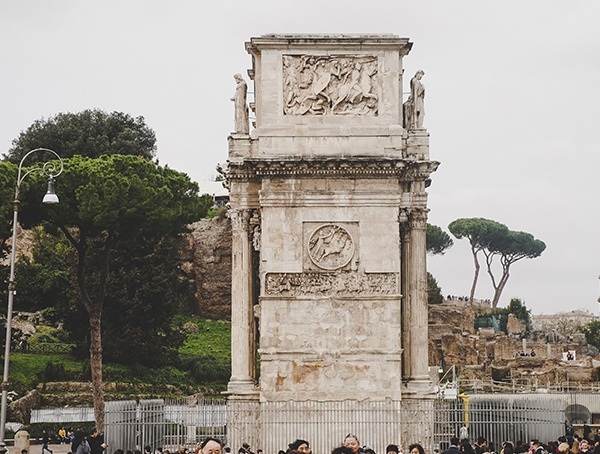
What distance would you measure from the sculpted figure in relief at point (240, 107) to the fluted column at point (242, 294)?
83.5 inches

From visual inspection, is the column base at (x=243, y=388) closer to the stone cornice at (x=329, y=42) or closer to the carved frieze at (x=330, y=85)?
the carved frieze at (x=330, y=85)

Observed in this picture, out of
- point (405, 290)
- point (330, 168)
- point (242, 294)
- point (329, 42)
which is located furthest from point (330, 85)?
point (242, 294)

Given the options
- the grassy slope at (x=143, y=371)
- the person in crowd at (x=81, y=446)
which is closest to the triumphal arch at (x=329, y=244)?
the person in crowd at (x=81, y=446)

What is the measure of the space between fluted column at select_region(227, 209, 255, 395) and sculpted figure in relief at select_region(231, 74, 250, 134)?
2120 millimetres

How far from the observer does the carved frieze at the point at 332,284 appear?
25.7 m

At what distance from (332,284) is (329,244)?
0.96 meters

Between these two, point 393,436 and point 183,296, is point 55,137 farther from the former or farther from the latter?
point 393,436

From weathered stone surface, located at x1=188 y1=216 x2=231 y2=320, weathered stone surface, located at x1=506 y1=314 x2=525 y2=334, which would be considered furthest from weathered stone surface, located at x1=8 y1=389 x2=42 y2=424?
weathered stone surface, located at x1=506 y1=314 x2=525 y2=334

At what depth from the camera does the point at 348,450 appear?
380 inches

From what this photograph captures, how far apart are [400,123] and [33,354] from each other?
31.6 metres

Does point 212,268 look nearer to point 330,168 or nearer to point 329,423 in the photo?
point 330,168

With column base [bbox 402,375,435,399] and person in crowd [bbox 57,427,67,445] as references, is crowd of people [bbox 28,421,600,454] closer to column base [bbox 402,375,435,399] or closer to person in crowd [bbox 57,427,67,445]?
column base [bbox 402,375,435,399]

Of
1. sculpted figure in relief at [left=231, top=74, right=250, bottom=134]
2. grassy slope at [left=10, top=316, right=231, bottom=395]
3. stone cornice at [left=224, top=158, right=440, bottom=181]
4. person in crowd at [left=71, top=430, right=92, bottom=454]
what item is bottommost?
person in crowd at [left=71, top=430, right=92, bottom=454]

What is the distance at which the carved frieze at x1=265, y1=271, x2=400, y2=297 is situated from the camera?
25672mm
